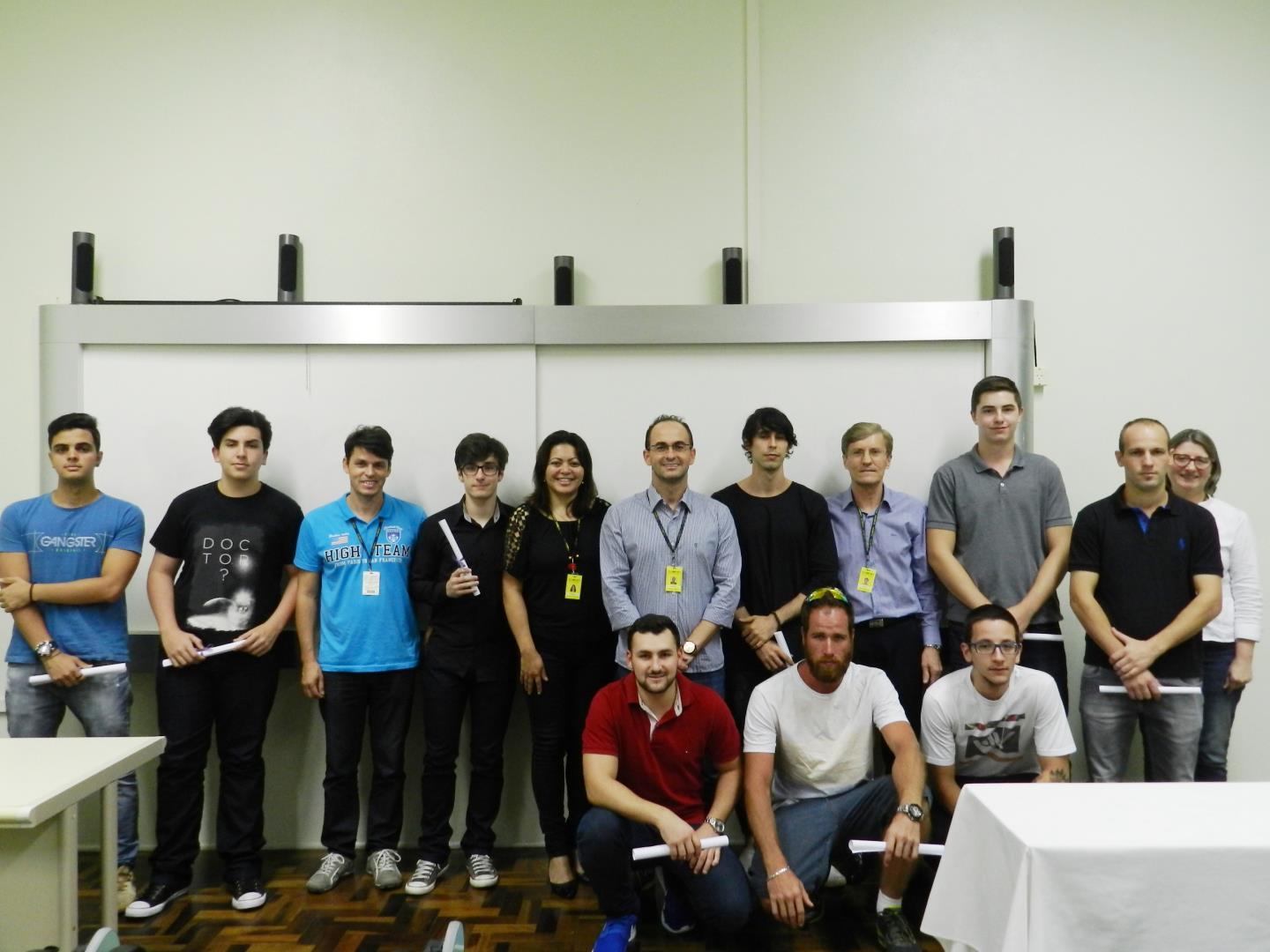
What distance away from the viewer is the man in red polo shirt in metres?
2.74

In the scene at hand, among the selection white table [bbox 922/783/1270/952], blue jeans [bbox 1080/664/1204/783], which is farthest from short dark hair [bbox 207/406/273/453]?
blue jeans [bbox 1080/664/1204/783]

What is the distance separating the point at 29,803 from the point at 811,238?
3.25 metres

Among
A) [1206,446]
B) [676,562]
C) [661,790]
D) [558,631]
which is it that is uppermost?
[1206,446]

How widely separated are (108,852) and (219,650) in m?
0.85

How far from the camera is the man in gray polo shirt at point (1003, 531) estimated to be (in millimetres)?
3281

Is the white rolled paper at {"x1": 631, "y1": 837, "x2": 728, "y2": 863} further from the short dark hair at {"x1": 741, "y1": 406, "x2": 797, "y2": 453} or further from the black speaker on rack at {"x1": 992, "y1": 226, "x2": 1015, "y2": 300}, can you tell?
the black speaker on rack at {"x1": 992, "y1": 226, "x2": 1015, "y2": 300}

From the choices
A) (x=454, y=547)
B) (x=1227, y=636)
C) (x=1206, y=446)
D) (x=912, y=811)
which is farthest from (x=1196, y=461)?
(x=454, y=547)

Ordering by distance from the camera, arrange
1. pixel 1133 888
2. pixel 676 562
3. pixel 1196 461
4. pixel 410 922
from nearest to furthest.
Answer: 1. pixel 1133 888
2. pixel 410 922
3. pixel 676 562
4. pixel 1196 461

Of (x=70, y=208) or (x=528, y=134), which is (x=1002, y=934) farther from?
(x=70, y=208)

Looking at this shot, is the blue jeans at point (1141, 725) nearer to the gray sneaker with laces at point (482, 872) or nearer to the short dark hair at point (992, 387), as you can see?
the short dark hair at point (992, 387)

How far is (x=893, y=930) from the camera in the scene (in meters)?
2.77

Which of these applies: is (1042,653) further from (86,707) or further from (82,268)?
(82,268)

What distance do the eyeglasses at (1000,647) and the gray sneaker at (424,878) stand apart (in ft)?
6.43

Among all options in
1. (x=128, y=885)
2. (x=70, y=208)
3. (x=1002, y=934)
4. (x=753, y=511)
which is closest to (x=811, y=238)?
(x=753, y=511)
